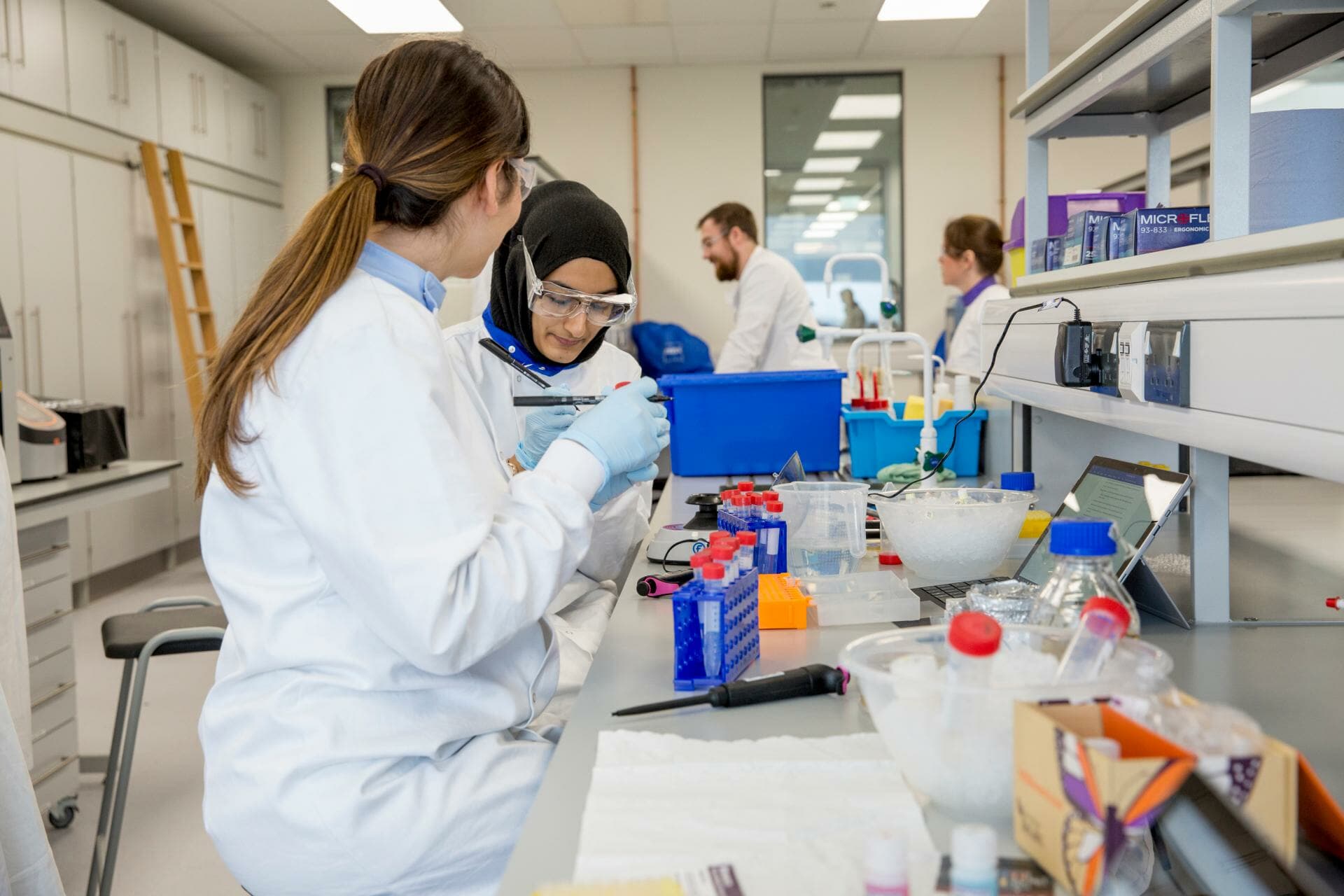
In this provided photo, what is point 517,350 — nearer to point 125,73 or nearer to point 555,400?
point 555,400

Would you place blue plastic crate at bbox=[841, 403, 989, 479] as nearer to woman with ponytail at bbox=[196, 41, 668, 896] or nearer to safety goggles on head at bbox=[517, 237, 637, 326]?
safety goggles on head at bbox=[517, 237, 637, 326]

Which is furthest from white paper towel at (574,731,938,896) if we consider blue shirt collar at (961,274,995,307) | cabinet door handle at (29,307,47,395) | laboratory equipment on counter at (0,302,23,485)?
cabinet door handle at (29,307,47,395)

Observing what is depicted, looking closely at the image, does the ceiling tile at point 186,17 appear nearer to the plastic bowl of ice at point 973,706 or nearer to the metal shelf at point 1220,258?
the metal shelf at point 1220,258

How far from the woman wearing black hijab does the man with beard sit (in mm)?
2246

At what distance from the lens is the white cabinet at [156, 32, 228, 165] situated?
5.16 metres

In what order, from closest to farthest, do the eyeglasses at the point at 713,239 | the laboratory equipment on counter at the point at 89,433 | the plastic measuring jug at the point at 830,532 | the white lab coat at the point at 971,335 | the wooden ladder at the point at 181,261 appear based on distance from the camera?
the plastic measuring jug at the point at 830,532
the laboratory equipment on counter at the point at 89,433
the white lab coat at the point at 971,335
the eyeglasses at the point at 713,239
the wooden ladder at the point at 181,261

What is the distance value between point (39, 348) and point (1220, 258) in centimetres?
444

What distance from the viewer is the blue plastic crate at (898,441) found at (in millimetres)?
→ 2596

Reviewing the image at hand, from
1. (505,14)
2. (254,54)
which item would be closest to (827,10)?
(505,14)

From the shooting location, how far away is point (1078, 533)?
0.90 metres

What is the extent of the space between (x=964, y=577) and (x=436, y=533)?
853 mm

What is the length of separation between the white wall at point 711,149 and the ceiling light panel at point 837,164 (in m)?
0.28

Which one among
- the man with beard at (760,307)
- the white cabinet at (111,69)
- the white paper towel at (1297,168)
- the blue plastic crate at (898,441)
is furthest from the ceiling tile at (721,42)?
the white paper towel at (1297,168)

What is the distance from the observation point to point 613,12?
17.3ft
